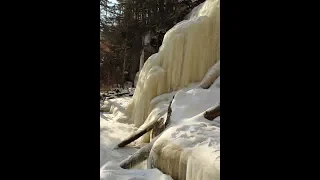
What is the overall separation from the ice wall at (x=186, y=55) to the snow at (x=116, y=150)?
5.16 feet

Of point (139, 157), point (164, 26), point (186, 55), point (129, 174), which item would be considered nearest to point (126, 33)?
point (164, 26)

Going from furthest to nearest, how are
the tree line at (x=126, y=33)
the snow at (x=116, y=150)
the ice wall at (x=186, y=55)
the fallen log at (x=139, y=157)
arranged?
the tree line at (x=126, y=33), the ice wall at (x=186, y=55), the fallen log at (x=139, y=157), the snow at (x=116, y=150)

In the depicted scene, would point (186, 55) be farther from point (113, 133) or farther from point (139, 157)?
point (113, 133)

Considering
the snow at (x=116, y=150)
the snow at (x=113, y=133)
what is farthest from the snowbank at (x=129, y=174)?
the snow at (x=113, y=133)

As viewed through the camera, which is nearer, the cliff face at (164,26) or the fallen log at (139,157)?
the fallen log at (139,157)

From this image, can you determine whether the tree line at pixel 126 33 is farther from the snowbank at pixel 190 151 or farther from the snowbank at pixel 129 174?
the snowbank at pixel 129 174

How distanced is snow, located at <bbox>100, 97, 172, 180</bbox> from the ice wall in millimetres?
1574

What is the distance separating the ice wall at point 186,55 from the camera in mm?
9992

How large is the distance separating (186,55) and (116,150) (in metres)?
3.56

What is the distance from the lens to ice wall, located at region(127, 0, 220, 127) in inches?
393

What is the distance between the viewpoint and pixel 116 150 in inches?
367
